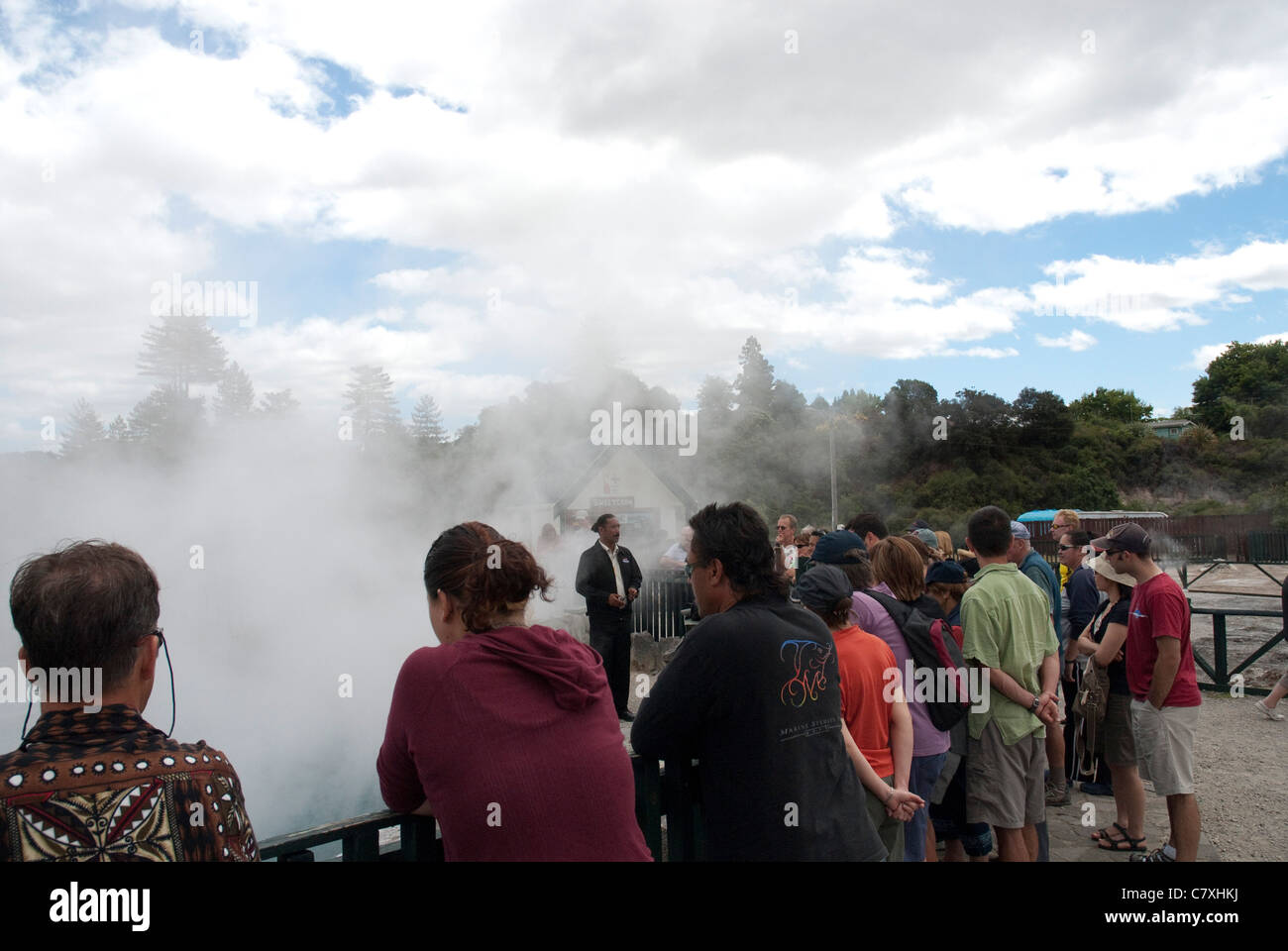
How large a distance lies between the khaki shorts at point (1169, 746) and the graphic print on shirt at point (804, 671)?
8.96 ft

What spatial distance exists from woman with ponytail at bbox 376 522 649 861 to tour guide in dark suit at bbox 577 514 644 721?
4657 millimetres

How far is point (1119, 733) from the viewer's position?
4371 mm

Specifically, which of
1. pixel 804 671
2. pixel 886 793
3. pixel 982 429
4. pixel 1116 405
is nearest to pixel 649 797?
pixel 804 671

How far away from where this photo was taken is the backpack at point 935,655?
3117 mm

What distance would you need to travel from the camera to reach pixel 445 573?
5.95ft

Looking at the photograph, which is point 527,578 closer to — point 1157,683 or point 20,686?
point 1157,683

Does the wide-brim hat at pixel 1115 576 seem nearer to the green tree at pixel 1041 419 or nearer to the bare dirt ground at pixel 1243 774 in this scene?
the bare dirt ground at pixel 1243 774

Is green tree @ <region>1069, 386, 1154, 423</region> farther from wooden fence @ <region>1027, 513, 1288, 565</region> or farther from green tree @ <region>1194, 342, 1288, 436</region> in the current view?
wooden fence @ <region>1027, 513, 1288, 565</region>

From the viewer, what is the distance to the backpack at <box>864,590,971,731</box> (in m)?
3.12

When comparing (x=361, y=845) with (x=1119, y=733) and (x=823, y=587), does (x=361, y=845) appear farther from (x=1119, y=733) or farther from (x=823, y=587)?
(x=1119, y=733)

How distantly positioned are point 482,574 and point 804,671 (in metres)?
0.88

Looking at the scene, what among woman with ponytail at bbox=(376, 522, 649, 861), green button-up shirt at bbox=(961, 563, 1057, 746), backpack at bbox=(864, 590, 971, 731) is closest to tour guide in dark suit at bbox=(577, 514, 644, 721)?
green button-up shirt at bbox=(961, 563, 1057, 746)

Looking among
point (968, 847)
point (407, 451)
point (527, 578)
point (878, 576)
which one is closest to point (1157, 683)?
point (968, 847)
